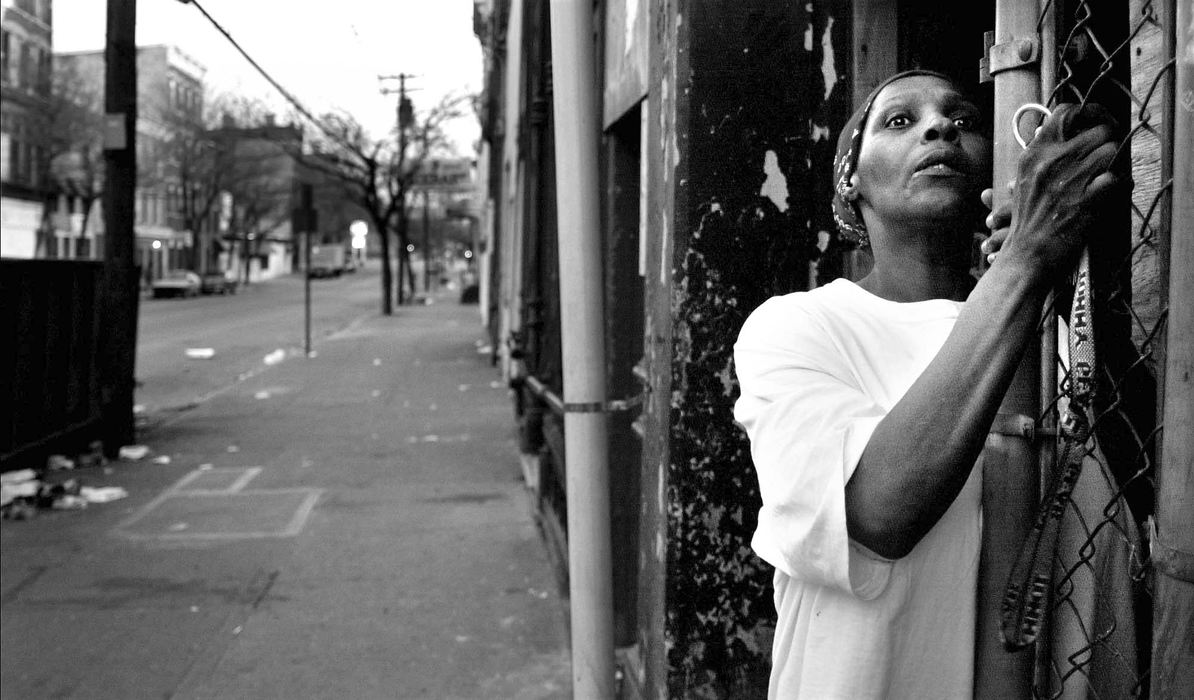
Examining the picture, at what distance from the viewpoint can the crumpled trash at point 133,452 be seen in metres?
10.3

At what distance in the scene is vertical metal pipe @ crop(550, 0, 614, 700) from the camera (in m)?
3.14

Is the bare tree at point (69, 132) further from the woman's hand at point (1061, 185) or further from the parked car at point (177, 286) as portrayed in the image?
the woman's hand at point (1061, 185)

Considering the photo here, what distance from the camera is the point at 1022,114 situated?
1.44 m

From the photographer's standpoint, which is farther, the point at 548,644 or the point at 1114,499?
the point at 548,644

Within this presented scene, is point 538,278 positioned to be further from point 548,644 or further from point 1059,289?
point 1059,289

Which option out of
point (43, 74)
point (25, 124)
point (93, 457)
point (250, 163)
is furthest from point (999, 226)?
point (250, 163)

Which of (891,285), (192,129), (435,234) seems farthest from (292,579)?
(435,234)

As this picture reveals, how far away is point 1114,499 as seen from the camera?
1428 millimetres

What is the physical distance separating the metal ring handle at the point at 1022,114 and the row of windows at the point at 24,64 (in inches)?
1873

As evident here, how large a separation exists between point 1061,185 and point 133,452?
10.3m

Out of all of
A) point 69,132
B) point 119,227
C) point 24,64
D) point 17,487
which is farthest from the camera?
point 24,64

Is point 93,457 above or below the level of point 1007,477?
below

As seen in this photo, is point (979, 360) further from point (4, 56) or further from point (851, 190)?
point (4, 56)

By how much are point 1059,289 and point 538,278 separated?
722cm
